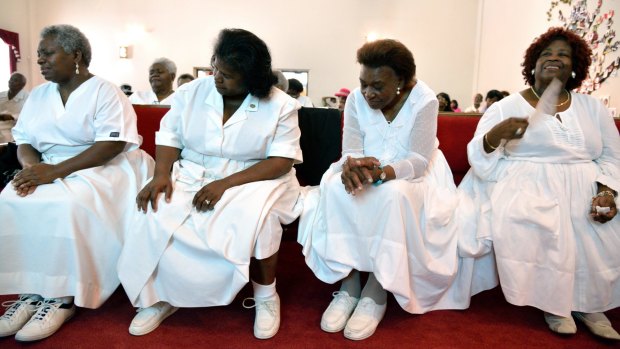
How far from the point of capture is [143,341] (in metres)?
1.68

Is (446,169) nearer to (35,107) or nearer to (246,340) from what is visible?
(246,340)

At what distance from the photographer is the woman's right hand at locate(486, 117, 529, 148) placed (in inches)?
72.9

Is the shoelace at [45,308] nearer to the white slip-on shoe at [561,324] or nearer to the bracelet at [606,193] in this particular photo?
the white slip-on shoe at [561,324]

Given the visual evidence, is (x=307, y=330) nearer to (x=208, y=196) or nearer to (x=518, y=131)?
(x=208, y=196)

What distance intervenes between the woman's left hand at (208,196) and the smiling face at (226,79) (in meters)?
0.44

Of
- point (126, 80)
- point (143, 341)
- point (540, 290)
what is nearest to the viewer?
point (143, 341)

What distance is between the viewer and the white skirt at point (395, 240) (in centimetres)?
171

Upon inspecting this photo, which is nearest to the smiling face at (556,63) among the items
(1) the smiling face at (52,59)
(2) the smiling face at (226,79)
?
(2) the smiling face at (226,79)

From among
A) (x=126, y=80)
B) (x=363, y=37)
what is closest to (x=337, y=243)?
(x=363, y=37)

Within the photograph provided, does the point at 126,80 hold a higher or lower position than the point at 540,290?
higher

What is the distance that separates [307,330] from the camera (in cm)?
179

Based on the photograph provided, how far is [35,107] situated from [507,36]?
7.30 metres

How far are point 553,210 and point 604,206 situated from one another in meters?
0.20

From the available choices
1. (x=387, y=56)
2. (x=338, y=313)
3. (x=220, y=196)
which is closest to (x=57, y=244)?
(x=220, y=196)
